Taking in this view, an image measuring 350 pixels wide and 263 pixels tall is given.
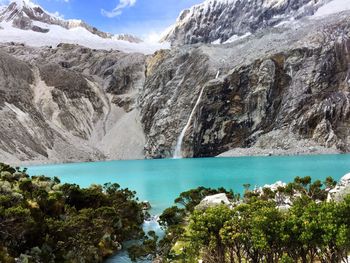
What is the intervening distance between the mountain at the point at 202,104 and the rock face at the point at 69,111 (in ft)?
1.30

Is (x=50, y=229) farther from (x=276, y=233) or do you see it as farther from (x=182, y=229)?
(x=276, y=233)

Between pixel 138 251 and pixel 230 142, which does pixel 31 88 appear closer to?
pixel 230 142

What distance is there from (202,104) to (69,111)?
48.5m

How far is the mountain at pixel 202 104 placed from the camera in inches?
4535

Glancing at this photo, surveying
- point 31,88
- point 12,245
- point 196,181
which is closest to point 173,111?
point 31,88

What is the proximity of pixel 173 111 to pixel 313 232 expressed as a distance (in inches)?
5023

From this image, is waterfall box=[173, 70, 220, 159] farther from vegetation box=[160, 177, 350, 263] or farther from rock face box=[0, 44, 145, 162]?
vegetation box=[160, 177, 350, 263]

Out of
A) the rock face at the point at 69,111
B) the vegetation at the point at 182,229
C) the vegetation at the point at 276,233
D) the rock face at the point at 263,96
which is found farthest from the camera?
the rock face at the point at 69,111

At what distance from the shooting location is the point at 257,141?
120312mm

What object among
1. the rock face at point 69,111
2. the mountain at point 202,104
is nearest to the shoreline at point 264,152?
the mountain at point 202,104

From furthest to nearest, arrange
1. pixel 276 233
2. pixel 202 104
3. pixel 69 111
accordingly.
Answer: pixel 69 111 < pixel 202 104 < pixel 276 233

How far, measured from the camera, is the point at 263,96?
124375mm

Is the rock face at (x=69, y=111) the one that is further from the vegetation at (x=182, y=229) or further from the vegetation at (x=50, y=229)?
the vegetation at (x=50, y=229)

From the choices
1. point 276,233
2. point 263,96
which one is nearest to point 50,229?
point 276,233
